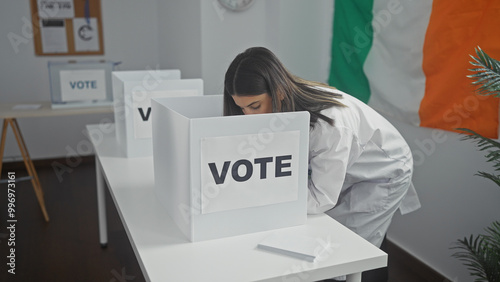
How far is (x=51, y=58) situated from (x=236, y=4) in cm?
197

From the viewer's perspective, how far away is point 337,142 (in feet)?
4.62

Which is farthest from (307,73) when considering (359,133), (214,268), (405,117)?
(214,268)

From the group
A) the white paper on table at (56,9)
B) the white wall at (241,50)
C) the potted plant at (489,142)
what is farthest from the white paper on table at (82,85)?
the potted plant at (489,142)

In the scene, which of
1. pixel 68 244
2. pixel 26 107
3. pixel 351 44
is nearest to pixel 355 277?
pixel 351 44

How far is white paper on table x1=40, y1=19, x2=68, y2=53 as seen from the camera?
161 inches

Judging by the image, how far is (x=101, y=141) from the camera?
7.68 feet

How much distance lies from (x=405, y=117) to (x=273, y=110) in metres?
1.24

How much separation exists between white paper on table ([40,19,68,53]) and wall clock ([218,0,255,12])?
5.79 ft

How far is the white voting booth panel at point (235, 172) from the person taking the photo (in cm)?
124

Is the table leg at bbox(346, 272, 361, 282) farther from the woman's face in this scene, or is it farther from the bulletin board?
the bulletin board

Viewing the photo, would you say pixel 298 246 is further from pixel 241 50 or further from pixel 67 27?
pixel 67 27

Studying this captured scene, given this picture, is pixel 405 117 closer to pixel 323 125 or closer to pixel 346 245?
pixel 323 125

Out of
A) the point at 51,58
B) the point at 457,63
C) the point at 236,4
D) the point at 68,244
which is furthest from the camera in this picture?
the point at 51,58

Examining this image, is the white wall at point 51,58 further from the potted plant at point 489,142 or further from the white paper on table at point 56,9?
the potted plant at point 489,142
